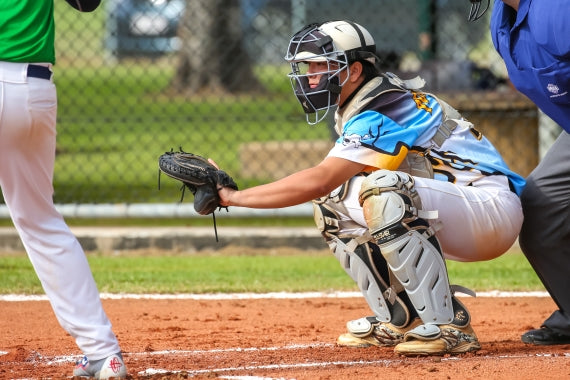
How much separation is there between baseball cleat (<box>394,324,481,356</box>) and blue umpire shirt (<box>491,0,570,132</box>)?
1.04 meters

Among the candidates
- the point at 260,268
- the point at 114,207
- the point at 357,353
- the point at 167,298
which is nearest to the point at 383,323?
the point at 357,353

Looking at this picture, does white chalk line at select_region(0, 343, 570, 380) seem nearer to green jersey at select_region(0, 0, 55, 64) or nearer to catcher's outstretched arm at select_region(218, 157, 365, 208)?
catcher's outstretched arm at select_region(218, 157, 365, 208)

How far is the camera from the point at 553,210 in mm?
4711

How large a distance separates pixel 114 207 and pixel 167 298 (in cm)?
179

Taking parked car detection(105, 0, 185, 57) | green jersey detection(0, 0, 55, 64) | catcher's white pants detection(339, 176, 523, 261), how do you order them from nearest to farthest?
green jersey detection(0, 0, 55, 64) → catcher's white pants detection(339, 176, 523, 261) → parked car detection(105, 0, 185, 57)

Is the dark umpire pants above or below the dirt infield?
above

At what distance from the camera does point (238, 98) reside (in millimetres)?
15406

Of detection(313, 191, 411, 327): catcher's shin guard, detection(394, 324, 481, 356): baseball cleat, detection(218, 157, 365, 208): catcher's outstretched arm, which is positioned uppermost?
detection(218, 157, 365, 208): catcher's outstretched arm

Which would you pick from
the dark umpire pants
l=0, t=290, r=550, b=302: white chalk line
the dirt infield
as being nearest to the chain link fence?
l=0, t=290, r=550, b=302: white chalk line

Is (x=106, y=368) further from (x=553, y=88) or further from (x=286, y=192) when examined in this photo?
(x=553, y=88)

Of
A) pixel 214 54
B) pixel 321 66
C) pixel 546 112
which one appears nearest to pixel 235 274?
pixel 321 66

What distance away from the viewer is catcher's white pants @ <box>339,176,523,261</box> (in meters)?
4.46

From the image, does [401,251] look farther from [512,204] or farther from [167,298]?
[167,298]

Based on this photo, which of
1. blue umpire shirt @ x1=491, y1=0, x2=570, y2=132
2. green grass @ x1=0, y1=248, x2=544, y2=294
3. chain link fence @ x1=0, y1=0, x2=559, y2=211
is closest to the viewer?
blue umpire shirt @ x1=491, y1=0, x2=570, y2=132
